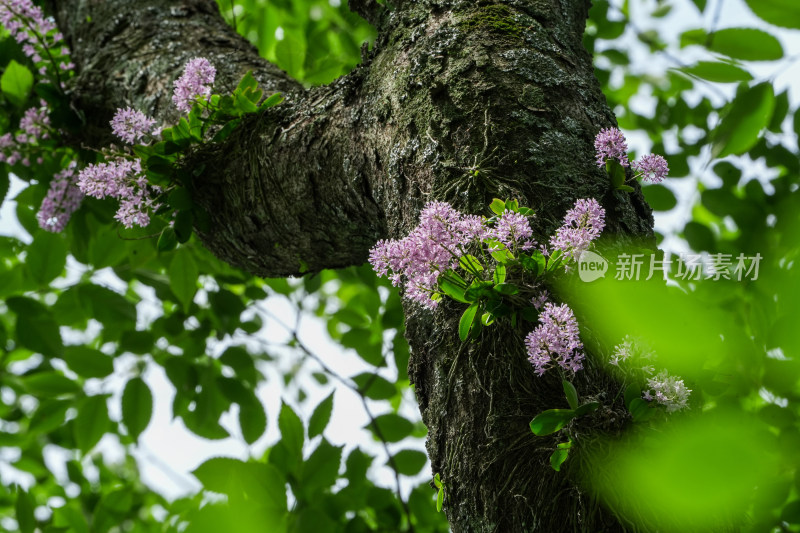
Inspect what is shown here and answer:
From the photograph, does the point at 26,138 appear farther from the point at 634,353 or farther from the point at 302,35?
the point at 634,353

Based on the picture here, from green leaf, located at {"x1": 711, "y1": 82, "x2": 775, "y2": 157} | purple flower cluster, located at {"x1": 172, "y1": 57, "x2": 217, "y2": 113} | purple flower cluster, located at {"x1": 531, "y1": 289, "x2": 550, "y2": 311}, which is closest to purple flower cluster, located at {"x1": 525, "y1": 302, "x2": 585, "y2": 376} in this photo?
purple flower cluster, located at {"x1": 531, "y1": 289, "x2": 550, "y2": 311}

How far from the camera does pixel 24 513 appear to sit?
1771mm

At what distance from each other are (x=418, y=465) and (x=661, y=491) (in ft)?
6.30

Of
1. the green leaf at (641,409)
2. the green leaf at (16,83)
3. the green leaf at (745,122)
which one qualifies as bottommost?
the green leaf at (641,409)

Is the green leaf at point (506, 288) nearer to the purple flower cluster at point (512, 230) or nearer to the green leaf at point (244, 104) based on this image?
the purple flower cluster at point (512, 230)

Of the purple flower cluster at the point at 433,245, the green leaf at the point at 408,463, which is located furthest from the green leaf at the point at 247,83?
the green leaf at the point at 408,463

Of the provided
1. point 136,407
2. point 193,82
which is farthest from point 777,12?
point 136,407

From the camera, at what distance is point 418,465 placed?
2252 mm

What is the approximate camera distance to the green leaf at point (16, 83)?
2000 mm

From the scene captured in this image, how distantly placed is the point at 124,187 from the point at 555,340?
114cm

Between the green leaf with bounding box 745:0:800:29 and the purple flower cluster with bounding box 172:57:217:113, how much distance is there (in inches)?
47.2

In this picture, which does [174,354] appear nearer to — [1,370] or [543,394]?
[1,370]

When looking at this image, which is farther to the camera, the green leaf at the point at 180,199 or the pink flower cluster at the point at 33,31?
the pink flower cluster at the point at 33,31

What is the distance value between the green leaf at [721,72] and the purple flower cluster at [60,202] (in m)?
1.75
